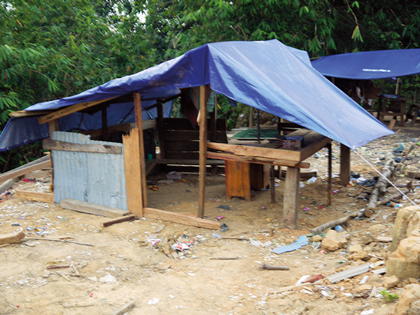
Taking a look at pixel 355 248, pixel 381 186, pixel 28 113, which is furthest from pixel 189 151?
pixel 355 248

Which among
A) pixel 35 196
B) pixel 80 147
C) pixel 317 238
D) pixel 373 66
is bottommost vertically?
pixel 317 238

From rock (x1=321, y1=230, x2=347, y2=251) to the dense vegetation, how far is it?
7.27m

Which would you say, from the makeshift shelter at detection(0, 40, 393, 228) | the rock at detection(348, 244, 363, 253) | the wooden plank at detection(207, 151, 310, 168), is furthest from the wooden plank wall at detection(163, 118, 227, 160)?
the rock at detection(348, 244, 363, 253)

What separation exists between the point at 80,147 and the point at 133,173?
114 cm

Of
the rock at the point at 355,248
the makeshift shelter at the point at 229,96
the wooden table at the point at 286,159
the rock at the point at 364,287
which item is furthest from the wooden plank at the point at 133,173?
the rock at the point at 364,287

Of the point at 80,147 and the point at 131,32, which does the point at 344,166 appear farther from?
the point at 131,32

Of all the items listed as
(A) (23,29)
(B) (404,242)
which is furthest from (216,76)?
(A) (23,29)

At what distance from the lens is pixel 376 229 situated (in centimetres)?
538

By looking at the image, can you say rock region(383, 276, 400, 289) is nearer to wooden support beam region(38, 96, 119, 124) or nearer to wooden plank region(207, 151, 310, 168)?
wooden plank region(207, 151, 310, 168)

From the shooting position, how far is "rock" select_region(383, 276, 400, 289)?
3.54m

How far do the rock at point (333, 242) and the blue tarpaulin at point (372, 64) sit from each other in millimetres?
7600

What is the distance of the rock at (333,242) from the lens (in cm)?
498

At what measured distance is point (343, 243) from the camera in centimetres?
501

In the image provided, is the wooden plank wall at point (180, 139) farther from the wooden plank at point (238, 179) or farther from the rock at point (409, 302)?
the rock at point (409, 302)
